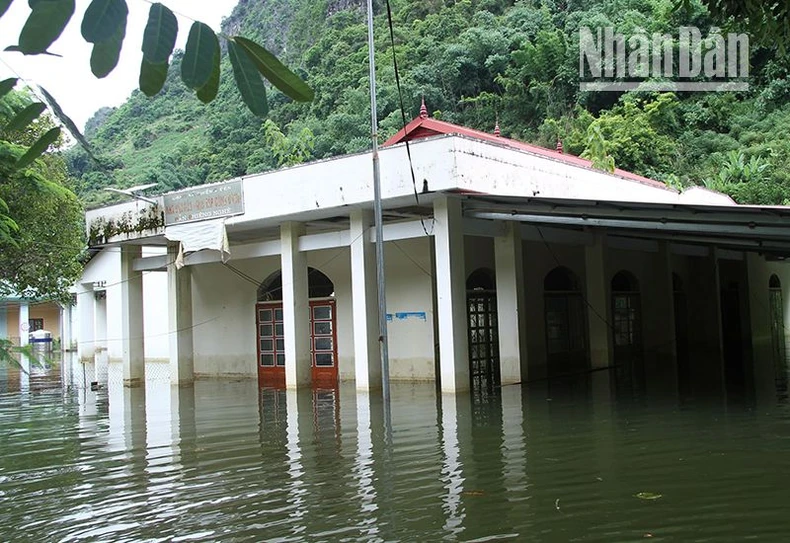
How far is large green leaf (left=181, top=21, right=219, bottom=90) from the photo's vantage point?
180 centimetres

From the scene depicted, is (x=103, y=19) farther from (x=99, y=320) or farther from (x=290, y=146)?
(x=290, y=146)

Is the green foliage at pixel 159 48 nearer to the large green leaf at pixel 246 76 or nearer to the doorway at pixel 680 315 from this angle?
the large green leaf at pixel 246 76

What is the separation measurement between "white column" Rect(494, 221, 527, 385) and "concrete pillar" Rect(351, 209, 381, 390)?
2377mm

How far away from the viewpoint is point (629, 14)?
37812mm

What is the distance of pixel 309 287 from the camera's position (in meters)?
18.3

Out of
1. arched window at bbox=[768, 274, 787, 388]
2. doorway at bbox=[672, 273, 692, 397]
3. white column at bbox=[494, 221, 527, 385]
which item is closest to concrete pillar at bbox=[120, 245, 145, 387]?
white column at bbox=[494, 221, 527, 385]

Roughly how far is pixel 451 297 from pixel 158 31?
11490 millimetres

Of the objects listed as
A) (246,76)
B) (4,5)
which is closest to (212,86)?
(246,76)

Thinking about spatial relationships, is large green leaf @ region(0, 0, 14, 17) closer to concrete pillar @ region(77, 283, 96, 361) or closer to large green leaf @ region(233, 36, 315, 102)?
large green leaf @ region(233, 36, 315, 102)

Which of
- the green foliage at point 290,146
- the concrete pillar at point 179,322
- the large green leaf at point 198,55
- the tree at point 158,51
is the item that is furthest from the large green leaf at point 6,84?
the green foliage at point 290,146

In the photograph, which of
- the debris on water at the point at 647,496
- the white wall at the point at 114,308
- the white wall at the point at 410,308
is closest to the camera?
the debris on water at the point at 647,496

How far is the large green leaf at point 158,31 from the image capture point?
5.77ft

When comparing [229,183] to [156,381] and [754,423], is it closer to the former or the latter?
[156,381]

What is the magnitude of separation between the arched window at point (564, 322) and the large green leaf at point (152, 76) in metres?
16.3
